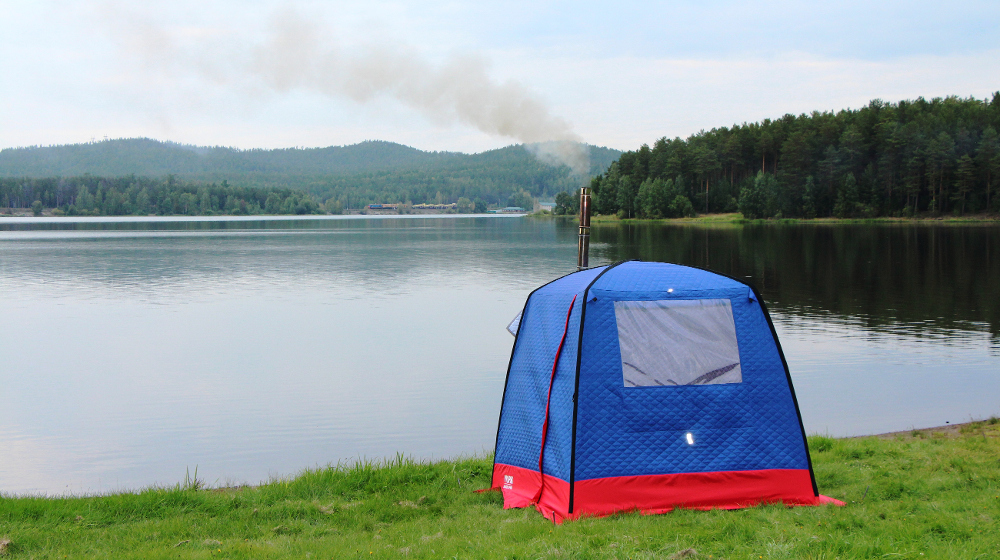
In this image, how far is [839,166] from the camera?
97375 mm

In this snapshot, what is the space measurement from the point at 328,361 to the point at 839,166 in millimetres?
95041

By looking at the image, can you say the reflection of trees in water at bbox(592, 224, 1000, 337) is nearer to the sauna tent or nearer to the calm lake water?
the calm lake water

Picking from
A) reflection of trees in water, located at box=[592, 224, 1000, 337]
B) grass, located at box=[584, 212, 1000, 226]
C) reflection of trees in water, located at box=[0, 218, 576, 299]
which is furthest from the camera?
grass, located at box=[584, 212, 1000, 226]

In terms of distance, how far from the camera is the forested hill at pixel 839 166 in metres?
87.4

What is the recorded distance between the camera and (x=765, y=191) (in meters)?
98.9

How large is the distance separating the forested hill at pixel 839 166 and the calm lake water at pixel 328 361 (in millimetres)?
59307

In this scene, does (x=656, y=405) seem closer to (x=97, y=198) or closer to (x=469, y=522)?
(x=469, y=522)

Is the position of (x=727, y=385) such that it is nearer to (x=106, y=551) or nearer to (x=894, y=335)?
(x=106, y=551)

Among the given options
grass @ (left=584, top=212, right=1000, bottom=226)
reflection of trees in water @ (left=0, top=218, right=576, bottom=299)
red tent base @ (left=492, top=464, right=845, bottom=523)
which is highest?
grass @ (left=584, top=212, right=1000, bottom=226)

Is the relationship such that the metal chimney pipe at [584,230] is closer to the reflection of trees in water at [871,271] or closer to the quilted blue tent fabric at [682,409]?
the quilted blue tent fabric at [682,409]

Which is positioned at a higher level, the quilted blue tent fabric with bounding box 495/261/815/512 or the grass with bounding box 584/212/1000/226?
the grass with bounding box 584/212/1000/226

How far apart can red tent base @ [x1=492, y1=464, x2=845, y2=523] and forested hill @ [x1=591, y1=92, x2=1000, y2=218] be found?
90430 millimetres

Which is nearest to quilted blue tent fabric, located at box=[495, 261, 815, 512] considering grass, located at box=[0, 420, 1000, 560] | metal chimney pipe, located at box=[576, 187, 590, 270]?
grass, located at box=[0, 420, 1000, 560]

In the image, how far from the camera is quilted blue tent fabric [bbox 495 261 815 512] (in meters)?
6.70
